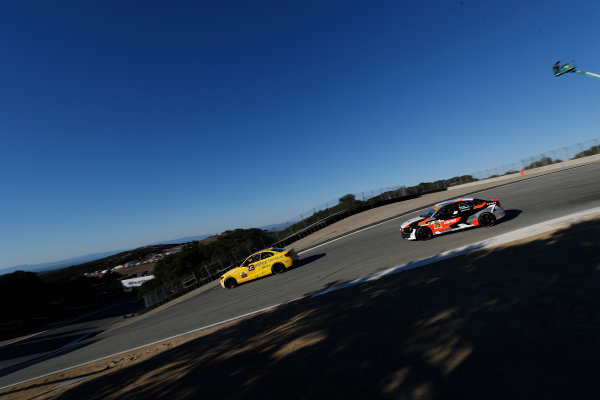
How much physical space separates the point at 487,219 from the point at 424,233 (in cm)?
253

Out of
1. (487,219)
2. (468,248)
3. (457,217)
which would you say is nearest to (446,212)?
(457,217)

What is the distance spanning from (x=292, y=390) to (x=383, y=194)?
30.0 metres

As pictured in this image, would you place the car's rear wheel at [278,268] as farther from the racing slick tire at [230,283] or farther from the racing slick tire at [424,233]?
the racing slick tire at [424,233]

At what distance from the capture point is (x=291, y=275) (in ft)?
39.0

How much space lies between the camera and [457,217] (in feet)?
34.8

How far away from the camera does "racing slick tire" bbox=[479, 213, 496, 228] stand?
1029cm

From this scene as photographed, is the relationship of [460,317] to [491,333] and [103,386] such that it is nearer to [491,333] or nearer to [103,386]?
[491,333]

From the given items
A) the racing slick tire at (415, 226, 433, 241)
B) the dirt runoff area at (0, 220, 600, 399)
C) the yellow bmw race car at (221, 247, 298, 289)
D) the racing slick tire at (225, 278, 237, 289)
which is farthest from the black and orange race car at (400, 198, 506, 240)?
the racing slick tire at (225, 278, 237, 289)

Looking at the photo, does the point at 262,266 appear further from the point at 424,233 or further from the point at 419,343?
the point at 419,343

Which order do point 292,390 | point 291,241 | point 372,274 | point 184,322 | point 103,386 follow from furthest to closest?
point 291,241
point 184,322
point 372,274
point 103,386
point 292,390

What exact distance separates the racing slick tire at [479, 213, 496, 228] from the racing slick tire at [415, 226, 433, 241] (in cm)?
206

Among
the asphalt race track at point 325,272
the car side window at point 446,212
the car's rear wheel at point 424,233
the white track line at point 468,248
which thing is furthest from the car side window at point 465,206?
the white track line at point 468,248

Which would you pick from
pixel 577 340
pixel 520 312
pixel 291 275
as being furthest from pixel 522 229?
pixel 291 275

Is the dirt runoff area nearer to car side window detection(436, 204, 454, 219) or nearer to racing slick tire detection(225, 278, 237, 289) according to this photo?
car side window detection(436, 204, 454, 219)
